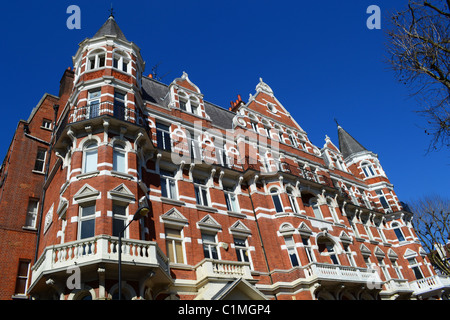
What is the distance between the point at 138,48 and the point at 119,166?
10.4 m

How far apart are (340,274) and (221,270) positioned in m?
8.54

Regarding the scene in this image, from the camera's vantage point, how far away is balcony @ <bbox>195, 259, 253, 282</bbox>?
16712mm

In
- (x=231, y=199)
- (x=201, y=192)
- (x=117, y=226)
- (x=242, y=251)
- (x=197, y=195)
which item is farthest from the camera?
(x=231, y=199)

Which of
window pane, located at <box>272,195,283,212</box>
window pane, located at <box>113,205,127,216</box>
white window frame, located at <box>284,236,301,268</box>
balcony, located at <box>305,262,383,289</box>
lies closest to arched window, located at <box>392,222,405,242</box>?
balcony, located at <box>305,262,383,289</box>

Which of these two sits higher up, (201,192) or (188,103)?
(188,103)

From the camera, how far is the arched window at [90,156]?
17.6 meters

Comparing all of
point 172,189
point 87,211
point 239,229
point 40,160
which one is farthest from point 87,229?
point 40,160

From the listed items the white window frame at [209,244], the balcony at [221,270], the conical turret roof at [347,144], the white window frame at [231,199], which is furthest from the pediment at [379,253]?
the white window frame at [209,244]

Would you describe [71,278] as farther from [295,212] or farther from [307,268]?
[295,212]

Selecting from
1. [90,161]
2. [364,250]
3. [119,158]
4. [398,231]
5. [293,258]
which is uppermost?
[119,158]

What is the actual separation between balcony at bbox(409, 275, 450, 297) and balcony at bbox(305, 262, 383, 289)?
811cm

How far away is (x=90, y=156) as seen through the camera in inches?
711

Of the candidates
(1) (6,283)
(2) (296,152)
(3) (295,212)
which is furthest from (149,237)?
(2) (296,152)

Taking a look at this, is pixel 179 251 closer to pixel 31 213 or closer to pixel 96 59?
pixel 31 213
